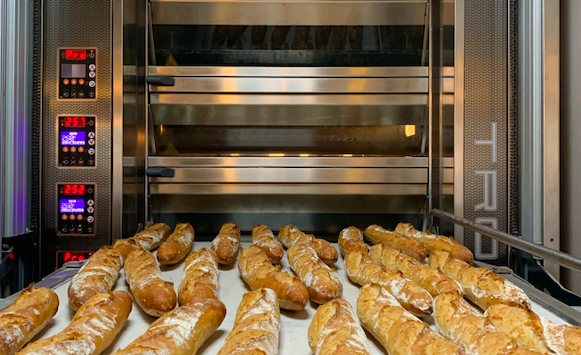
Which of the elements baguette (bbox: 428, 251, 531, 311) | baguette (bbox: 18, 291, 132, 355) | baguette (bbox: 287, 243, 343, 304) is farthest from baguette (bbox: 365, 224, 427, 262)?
baguette (bbox: 18, 291, 132, 355)

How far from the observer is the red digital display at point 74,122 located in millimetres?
2301

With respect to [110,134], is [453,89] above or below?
above

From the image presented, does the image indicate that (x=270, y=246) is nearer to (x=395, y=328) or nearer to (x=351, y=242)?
(x=351, y=242)


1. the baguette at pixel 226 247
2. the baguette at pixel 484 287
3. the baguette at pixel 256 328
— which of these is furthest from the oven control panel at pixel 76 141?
the baguette at pixel 484 287

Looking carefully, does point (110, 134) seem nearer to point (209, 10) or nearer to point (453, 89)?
point (209, 10)

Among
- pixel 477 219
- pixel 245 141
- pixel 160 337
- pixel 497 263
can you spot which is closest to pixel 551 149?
pixel 477 219

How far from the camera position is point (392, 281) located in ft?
4.87

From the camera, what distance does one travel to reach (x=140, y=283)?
4.74 feet

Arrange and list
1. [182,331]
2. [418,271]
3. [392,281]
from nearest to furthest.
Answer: [182,331], [392,281], [418,271]

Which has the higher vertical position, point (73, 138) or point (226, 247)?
point (73, 138)

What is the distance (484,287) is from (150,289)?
4.15 feet

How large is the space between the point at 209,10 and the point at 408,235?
202 cm

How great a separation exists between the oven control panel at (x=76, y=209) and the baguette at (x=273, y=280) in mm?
1138

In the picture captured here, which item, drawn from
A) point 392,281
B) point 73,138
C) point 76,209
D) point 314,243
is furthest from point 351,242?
point 73,138
